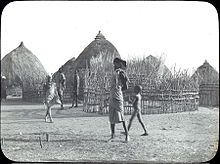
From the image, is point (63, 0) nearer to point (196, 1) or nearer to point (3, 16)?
point (3, 16)

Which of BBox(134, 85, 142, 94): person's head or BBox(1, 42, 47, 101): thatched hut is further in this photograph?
BBox(1, 42, 47, 101): thatched hut

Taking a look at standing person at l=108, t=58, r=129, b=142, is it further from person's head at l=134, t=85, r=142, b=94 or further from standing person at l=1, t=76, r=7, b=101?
standing person at l=1, t=76, r=7, b=101

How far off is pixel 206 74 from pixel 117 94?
67 centimetres

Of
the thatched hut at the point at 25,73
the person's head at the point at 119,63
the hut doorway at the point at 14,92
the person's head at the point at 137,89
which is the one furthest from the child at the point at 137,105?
the hut doorway at the point at 14,92

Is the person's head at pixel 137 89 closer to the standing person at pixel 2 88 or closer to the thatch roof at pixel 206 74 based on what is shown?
the thatch roof at pixel 206 74

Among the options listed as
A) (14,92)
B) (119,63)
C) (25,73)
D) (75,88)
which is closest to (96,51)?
(119,63)

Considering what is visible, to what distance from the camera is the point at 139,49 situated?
219cm

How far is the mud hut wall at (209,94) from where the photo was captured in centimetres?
219

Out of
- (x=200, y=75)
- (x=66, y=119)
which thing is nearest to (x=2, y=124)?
(x=66, y=119)

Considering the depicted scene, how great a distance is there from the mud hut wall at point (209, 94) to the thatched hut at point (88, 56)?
26.2 inches

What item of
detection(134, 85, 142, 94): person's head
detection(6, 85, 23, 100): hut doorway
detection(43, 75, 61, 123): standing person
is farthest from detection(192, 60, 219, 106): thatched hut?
detection(6, 85, 23, 100): hut doorway

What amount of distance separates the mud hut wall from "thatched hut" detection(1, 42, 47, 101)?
3.75ft

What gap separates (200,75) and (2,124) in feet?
4.81

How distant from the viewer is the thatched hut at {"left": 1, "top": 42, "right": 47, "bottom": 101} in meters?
2.23
